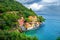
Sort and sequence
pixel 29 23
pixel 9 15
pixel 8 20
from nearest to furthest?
pixel 8 20 → pixel 9 15 → pixel 29 23

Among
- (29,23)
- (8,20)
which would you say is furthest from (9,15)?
(29,23)

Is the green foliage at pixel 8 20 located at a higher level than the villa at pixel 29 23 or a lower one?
higher

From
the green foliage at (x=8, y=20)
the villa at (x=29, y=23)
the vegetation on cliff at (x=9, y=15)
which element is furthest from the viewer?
the villa at (x=29, y=23)

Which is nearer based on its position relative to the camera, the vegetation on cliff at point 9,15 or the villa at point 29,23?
the vegetation on cliff at point 9,15

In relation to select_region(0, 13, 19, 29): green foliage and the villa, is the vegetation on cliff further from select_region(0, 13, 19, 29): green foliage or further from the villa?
the villa

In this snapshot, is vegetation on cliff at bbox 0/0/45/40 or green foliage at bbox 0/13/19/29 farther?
vegetation on cliff at bbox 0/0/45/40

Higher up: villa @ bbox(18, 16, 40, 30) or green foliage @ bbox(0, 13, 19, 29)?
green foliage @ bbox(0, 13, 19, 29)

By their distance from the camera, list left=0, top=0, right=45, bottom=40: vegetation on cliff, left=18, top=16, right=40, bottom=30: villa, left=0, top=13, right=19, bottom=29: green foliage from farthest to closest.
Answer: left=18, top=16, right=40, bottom=30: villa
left=0, top=0, right=45, bottom=40: vegetation on cliff
left=0, top=13, right=19, bottom=29: green foliage

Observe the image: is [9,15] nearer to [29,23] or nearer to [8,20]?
[8,20]

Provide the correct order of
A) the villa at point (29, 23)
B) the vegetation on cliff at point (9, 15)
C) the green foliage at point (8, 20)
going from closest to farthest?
the green foliage at point (8, 20) → the vegetation on cliff at point (9, 15) → the villa at point (29, 23)

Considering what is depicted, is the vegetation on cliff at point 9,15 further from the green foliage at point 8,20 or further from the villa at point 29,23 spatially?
the villa at point 29,23

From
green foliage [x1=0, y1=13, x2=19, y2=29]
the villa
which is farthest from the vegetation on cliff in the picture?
the villa

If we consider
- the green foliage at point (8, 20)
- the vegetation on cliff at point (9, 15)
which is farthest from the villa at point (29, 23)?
the green foliage at point (8, 20)
